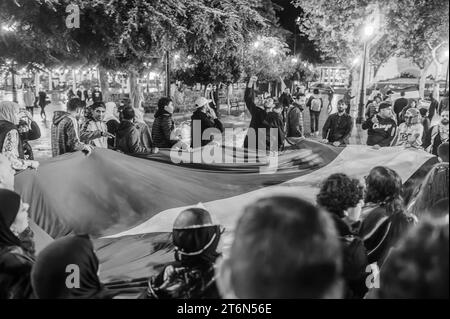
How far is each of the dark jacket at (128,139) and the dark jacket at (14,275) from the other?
3.92 m

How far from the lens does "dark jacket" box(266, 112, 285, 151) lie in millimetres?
6320

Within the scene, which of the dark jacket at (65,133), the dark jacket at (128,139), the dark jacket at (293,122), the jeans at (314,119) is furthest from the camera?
the jeans at (314,119)

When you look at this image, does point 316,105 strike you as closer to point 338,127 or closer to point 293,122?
point 293,122

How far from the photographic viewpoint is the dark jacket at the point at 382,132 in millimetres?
6539

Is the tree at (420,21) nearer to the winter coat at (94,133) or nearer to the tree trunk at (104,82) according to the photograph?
the winter coat at (94,133)

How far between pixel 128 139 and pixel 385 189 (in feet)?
14.2

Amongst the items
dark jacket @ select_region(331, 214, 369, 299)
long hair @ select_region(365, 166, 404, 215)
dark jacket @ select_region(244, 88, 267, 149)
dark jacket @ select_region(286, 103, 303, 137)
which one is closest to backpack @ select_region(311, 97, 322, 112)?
dark jacket @ select_region(286, 103, 303, 137)

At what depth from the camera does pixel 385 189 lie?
9.78 ft

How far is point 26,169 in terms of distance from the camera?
15.8ft

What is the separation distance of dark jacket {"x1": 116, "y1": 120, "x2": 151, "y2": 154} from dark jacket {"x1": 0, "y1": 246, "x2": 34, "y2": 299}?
Result: 3.92 metres

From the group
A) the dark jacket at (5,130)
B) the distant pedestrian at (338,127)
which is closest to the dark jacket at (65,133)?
the dark jacket at (5,130)

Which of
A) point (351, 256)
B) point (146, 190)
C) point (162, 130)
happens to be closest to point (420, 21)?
point (351, 256)
